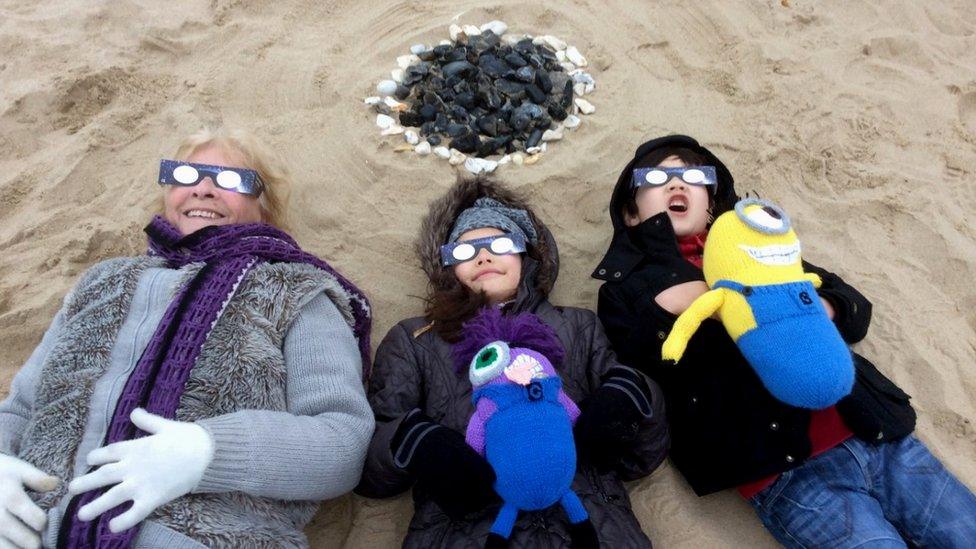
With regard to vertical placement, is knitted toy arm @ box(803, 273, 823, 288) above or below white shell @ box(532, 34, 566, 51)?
below

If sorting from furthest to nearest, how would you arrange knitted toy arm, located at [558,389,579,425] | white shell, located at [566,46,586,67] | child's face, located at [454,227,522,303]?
white shell, located at [566,46,586,67]
child's face, located at [454,227,522,303]
knitted toy arm, located at [558,389,579,425]

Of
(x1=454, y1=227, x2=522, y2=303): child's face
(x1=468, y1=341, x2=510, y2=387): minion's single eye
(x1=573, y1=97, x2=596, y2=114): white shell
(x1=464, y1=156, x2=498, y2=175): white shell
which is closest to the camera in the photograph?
(x1=468, y1=341, x2=510, y2=387): minion's single eye

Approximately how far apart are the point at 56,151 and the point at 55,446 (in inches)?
90.0

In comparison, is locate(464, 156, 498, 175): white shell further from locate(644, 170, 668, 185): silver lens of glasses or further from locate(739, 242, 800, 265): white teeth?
locate(739, 242, 800, 265): white teeth

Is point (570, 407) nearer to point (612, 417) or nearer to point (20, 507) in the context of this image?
point (612, 417)

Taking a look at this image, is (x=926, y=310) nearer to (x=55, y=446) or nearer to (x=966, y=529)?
(x=966, y=529)

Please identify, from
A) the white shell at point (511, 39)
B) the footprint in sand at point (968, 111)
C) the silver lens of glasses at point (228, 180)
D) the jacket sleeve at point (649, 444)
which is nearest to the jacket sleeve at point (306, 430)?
the silver lens of glasses at point (228, 180)

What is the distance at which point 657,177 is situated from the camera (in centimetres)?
295

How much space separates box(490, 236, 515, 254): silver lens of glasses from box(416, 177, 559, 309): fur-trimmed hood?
126 mm

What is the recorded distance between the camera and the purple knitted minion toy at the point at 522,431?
2012 millimetres

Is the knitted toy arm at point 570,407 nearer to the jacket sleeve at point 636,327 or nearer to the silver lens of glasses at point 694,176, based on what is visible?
the jacket sleeve at point 636,327

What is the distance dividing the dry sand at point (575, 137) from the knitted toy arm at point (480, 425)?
0.62 meters

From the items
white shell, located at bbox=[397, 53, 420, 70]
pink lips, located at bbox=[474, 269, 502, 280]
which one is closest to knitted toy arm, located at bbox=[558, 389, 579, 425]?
pink lips, located at bbox=[474, 269, 502, 280]

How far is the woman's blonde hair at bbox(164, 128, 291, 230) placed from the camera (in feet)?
9.43
